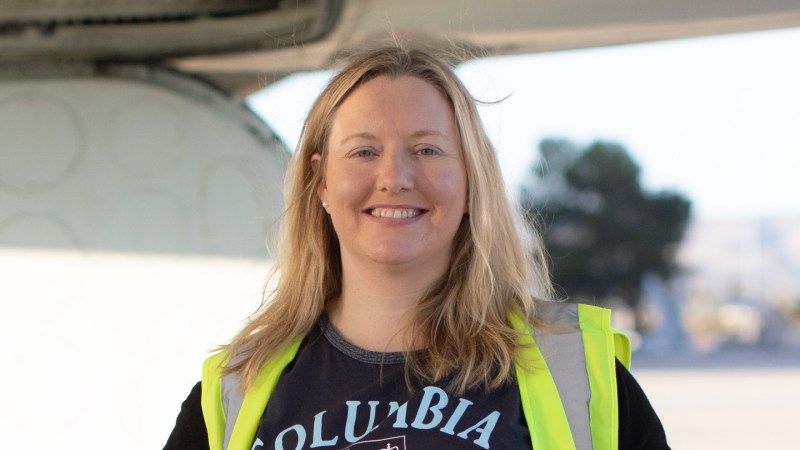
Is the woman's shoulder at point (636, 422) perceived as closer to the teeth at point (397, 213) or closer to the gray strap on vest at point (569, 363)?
the gray strap on vest at point (569, 363)

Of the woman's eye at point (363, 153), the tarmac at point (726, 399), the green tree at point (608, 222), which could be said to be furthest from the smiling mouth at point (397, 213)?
the green tree at point (608, 222)

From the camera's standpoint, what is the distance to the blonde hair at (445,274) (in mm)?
2201

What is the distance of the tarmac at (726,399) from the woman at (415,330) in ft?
37.7

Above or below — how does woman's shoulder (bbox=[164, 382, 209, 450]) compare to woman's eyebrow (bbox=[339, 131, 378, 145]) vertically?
below

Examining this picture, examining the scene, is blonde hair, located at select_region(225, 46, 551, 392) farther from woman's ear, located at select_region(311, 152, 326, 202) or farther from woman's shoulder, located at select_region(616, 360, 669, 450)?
woman's shoulder, located at select_region(616, 360, 669, 450)

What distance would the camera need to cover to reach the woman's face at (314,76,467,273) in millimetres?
2189

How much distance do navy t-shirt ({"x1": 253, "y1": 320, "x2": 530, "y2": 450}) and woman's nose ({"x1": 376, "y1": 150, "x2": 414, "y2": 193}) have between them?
35cm

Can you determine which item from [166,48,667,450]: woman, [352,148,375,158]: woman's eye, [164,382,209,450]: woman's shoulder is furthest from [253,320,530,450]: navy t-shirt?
[352,148,375,158]: woman's eye

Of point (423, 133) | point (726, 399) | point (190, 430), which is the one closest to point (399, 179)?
point (423, 133)

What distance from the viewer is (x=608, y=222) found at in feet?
147

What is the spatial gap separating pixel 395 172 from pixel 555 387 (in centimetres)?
52

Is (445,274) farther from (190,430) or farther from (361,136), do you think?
(190,430)

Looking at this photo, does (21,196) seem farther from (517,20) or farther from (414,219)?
(414,219)

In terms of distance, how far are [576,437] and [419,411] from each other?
0.99ft
